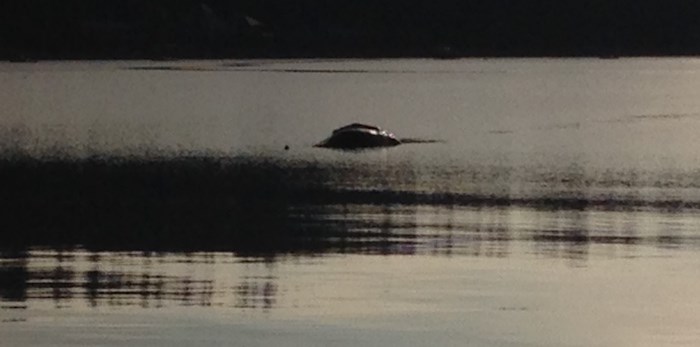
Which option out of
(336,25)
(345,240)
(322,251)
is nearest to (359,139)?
(345,240)

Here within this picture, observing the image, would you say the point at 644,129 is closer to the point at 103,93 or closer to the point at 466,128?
the point at 466,128

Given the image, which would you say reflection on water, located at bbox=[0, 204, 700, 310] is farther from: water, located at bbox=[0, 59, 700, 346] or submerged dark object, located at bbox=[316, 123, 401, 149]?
submerged dark object, located at bbox=[316, 123, 401, 149]

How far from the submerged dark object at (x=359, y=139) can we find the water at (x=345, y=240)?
3.16 feet

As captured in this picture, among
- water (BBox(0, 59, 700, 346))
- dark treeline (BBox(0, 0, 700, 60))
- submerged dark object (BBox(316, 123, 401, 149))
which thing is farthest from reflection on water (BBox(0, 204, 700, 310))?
dark treeline (BBox(0, 0, 700, 60))

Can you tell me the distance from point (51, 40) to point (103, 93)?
6520 millimetres

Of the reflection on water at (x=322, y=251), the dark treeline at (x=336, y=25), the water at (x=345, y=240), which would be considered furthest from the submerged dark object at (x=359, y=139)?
the dark treeline at (x=336, y=25)

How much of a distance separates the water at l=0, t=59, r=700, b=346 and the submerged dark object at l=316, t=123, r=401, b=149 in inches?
38.0

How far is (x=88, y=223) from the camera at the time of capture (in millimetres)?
36469

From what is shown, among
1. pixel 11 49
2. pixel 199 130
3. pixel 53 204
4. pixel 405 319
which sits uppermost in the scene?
pixel 11 49

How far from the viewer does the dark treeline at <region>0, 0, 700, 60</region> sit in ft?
496

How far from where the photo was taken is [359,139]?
221ft

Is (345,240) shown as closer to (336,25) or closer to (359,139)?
(359,139)

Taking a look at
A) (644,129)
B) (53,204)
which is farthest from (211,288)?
(644,129)

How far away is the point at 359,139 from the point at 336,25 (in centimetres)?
9064
